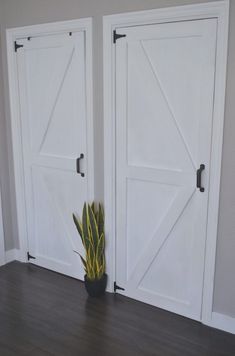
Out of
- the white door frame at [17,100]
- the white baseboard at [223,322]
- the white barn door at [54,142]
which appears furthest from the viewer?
the white barn door at [54,142]

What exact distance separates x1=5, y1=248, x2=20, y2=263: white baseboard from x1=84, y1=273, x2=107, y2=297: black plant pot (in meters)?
1.01

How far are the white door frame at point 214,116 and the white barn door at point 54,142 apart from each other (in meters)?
0.23

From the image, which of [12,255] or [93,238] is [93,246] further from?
[12,255]

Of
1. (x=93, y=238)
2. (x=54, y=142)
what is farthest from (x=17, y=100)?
(x=93, y=238)

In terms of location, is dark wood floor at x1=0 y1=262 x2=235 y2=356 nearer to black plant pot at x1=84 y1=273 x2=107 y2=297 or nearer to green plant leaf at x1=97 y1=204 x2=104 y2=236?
black plant pot at x1=84 y1=273 x2=107 y2=297

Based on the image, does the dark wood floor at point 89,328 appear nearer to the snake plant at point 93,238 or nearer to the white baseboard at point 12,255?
the snake plant at point 93,238

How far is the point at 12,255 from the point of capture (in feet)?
12.6

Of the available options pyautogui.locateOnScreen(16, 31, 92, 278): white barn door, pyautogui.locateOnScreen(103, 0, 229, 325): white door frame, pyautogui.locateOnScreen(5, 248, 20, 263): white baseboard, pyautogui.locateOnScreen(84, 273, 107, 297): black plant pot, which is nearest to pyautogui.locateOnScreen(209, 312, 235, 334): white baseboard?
pyautogui.locateOnScreen(103, 0, 229, 325): white door frame

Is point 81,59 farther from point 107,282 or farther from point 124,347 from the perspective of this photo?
point 124,347

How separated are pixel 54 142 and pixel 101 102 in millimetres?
651

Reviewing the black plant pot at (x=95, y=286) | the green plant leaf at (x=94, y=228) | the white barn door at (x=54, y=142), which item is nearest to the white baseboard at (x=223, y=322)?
the black plant pot at (x=95, y=286)

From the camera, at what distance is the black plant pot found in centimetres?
312

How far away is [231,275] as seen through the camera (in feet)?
8.60

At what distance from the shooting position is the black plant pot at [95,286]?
10.2 ft
